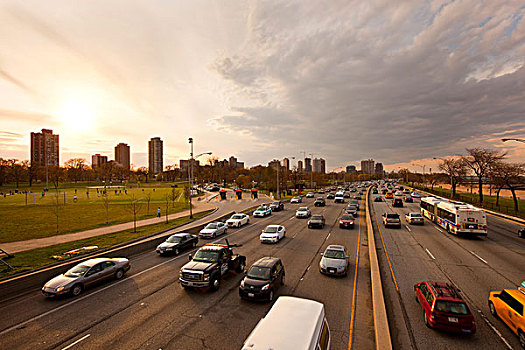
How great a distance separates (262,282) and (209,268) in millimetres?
3085

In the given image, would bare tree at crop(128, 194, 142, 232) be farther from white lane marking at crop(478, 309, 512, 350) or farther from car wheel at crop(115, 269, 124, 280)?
white lane marking at crop(478, 309, 512, 350)

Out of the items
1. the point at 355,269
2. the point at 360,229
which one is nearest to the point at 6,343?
the point at 355,269

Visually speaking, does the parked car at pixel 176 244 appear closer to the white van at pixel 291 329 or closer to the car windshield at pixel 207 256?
the car windshield at pixel 207 256

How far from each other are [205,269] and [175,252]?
7.93m

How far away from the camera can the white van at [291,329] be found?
203 inches

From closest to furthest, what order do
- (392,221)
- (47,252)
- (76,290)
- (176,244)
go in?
(76,290) → (47,252) → (176,244) → (392,221)

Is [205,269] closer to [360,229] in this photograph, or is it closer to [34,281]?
[34,281]

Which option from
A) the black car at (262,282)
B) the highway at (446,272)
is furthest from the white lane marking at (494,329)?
the black car at (262,282)

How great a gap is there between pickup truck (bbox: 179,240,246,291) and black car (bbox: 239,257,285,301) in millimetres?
1897

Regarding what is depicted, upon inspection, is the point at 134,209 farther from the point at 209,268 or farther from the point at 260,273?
the point at 260,273

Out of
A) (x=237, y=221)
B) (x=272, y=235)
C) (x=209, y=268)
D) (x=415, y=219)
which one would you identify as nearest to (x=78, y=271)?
(x=209, y=268)

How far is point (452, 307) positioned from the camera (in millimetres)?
8805

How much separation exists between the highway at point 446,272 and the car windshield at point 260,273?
214 inches

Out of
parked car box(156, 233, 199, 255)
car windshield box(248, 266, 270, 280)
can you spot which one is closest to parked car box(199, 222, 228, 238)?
parked car box(156, 233, 199, 255)
